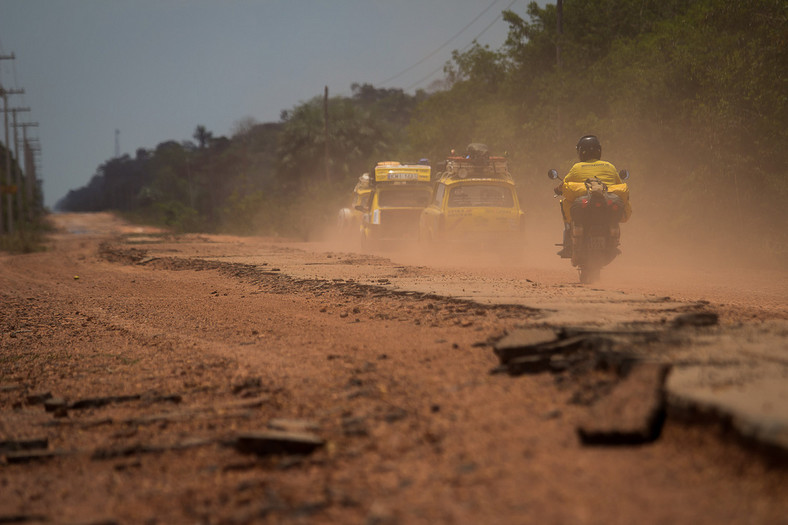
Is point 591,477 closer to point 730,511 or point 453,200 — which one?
point 730,511

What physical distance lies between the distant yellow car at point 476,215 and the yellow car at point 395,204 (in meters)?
4.18

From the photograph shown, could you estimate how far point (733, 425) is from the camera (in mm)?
3309

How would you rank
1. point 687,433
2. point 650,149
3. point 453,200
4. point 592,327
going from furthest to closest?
point 650,149 < point 453,200 < point 592,327 < point 687,433

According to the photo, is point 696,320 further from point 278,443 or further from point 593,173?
point 593,173

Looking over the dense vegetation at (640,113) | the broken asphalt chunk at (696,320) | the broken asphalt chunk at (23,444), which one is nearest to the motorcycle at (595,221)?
the broken asphalt chunk at (696,320)

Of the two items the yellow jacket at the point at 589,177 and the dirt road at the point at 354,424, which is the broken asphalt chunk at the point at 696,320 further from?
the yellow jacket at the point at 589,177

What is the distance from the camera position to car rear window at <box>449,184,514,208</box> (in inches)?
648

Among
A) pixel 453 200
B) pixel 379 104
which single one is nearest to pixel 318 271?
pixel 453 200

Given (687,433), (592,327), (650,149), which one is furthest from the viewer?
(650,149)

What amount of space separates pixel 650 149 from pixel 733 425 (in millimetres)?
17034

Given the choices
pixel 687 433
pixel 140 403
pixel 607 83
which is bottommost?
pixel 140 403

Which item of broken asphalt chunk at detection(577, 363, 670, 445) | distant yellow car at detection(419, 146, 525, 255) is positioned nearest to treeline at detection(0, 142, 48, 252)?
distant yellow car at detection(419, 146, 525, 255)

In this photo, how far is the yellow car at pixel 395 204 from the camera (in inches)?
838

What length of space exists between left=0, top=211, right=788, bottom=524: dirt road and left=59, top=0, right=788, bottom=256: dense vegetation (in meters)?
7.97
